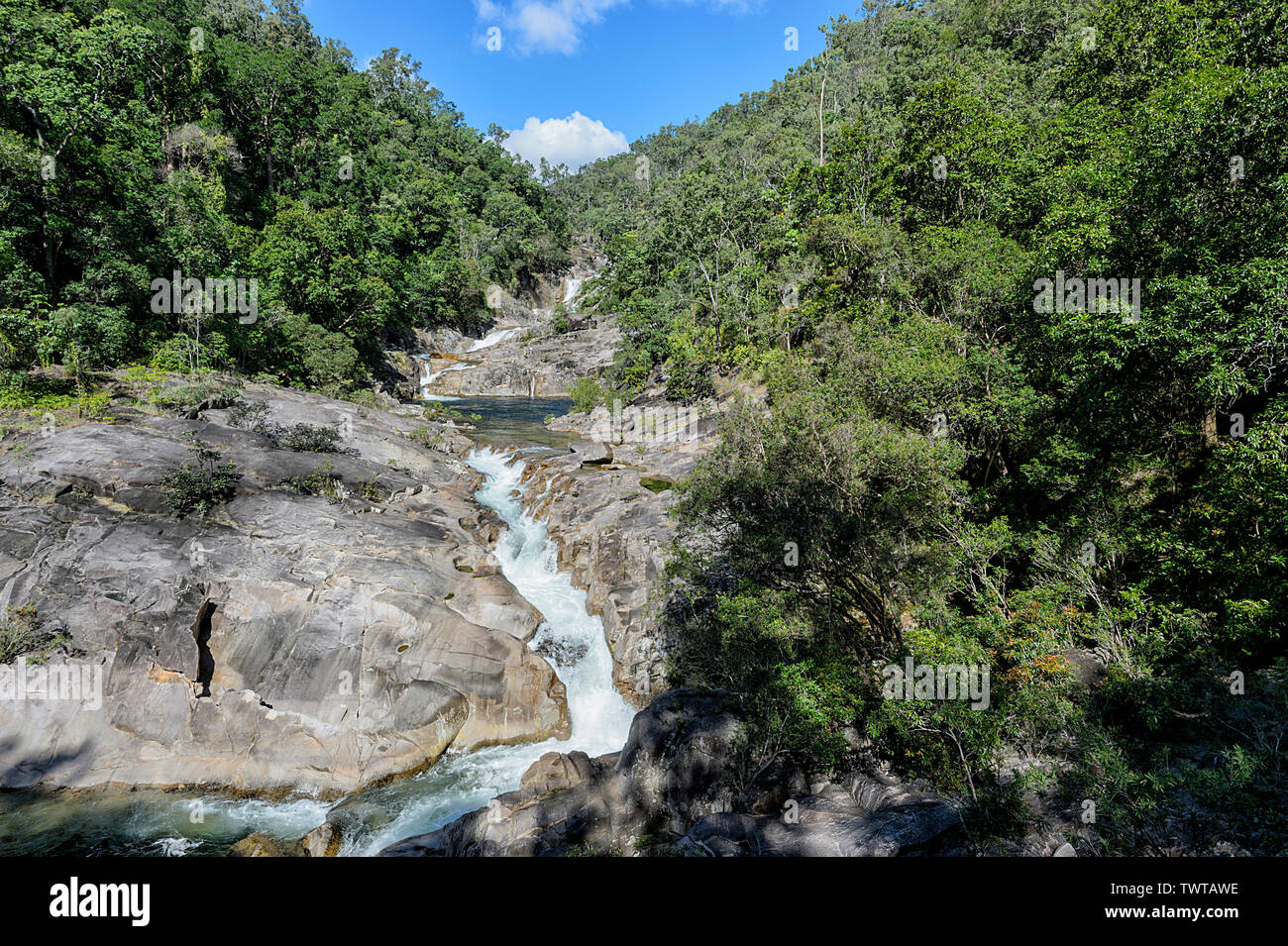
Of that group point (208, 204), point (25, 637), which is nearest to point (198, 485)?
point (25, 637)

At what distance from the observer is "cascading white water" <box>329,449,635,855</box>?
12312 mm

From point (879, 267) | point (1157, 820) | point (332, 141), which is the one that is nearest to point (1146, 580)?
point (1157, 820)

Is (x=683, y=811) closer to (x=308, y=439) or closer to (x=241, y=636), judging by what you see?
(x=241, y=636)

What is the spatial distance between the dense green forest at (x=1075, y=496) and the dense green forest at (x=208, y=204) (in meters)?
28.6

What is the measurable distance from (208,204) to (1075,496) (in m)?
39.9

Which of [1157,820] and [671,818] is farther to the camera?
[671,818]

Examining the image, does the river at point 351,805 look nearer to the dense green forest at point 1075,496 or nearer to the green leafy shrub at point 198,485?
the dense green forest at point 1075,496

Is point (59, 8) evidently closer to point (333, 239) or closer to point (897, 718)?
point (333, 239)

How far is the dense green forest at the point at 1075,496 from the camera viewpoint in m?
8.22

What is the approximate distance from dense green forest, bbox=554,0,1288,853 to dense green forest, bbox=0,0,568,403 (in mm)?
28595

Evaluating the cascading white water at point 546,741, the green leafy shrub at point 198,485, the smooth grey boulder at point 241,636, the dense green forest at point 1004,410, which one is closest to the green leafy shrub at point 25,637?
the smooth grey boulder at point 241,636

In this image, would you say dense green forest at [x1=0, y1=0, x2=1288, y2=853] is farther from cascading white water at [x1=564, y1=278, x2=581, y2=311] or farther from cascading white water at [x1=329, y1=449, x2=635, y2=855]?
cascading white water at [x1=564, y1=278, x2=581, y2=311]

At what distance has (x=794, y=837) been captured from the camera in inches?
334

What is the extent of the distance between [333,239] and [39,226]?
18.4m
